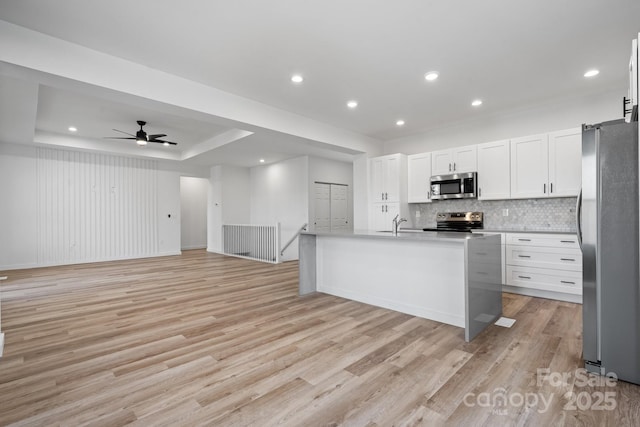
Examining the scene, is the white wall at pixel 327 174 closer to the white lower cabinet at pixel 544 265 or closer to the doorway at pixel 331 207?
the doorway at pixel 331 207

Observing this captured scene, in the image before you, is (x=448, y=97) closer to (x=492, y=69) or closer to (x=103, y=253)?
(x=492, y=69)

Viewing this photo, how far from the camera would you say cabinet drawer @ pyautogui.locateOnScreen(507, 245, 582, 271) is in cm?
383

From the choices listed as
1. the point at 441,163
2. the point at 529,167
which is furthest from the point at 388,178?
the point at 529,167

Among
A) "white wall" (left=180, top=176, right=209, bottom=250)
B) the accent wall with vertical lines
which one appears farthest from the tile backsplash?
"white wall" (left=180, top=176, right=209, bottom=250)

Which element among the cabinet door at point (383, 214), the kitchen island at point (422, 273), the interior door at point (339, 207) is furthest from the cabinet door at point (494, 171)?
the interior door at point (339, 207)

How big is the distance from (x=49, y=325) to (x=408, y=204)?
5.57 m

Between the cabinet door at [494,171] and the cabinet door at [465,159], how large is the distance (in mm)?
77

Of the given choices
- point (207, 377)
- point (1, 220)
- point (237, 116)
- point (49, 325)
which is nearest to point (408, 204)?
point (237, 116)

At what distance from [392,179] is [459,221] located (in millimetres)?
1427

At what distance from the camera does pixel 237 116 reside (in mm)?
4188

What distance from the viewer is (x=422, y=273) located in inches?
130

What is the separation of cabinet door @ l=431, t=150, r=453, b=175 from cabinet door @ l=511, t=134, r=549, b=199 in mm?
963

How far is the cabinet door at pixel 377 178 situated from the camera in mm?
6051

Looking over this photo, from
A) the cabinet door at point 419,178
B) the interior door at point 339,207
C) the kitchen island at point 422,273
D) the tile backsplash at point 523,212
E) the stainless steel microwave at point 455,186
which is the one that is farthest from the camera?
the interior door at point 339,207
